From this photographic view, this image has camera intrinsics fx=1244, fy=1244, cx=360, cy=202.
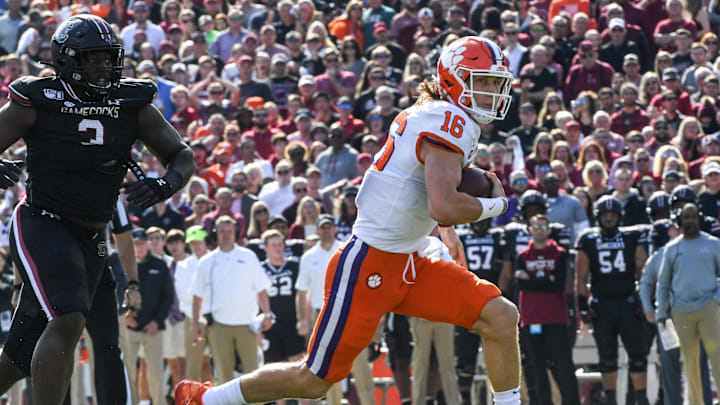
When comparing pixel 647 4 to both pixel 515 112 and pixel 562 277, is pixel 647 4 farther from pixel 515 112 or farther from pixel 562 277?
pixel 562 277

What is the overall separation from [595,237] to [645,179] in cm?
111

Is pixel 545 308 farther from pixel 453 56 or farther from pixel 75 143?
pixel 75 143

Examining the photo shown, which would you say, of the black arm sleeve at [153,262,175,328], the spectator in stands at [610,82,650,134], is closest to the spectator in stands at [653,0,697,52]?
the spectator in stands at [610,82,650,134]

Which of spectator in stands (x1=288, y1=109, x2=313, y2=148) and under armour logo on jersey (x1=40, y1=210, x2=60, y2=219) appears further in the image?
spectator in stands (x1=288, y1=109, x2=313, y2=148)

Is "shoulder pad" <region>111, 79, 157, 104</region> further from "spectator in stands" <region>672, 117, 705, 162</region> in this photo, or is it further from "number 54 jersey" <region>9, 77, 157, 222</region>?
"spectator in stands" <region>672, 117, 705, 162</region>

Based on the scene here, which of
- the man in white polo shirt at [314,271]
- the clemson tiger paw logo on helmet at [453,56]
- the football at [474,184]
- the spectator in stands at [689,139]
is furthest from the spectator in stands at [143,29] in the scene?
the football at [474,184]

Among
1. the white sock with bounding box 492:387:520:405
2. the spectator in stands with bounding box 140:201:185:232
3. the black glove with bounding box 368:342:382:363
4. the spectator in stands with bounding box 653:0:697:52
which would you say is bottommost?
the black glove with bounding box 368:342:382:363

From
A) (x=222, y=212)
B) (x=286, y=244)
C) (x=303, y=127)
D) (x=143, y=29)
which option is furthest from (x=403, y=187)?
(x=143, y=29)

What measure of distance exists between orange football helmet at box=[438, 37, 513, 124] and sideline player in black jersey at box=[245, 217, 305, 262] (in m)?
6.76

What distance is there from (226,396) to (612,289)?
5987mm

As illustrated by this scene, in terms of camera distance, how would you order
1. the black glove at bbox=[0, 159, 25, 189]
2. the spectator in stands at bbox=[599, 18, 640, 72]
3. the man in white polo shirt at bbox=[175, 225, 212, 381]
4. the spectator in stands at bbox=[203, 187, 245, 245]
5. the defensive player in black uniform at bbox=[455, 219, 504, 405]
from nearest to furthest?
1. the black glove at bbox=[0, 159, 25, 189]
2. the defensive player in black uniform at bbox=[455, 219, 504, 405]
3. the man in white polo shirt at bbox=[175, 225, 212, 381]
4. the spectator in stands at bbox=[203, 187, 245, 245]
5. the spectator in stands at bbox=[599, 18, 640, 72]

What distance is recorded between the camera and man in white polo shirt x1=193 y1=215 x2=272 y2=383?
462 inches

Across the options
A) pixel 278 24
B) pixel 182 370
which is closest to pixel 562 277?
pixel 182 370

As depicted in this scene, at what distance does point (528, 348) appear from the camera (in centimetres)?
1125
